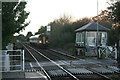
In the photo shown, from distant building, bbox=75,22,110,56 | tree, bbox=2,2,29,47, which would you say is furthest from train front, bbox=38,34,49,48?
tree, bbox=2,2,29,47

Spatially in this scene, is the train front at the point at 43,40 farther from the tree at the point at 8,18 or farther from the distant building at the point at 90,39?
the tree at the point at 8,18

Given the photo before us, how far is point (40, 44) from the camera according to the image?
52.9m

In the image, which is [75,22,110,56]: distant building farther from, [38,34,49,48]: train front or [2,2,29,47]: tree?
[2,2,29,47]: tree

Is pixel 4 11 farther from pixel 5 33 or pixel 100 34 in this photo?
pixel 100 34

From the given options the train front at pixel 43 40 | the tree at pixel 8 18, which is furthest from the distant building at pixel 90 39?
the tree at pixel 8 18

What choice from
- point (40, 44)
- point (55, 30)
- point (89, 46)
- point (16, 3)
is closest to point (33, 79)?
point (16, 3)

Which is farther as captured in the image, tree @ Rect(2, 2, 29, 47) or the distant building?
the distant building

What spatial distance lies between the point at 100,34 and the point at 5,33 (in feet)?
65.6

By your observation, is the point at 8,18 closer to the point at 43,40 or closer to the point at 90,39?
the point at 90,39

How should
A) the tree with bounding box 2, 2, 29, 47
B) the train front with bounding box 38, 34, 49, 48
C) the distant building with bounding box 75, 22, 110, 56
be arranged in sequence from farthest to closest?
1. the train front with bounding box 38, 34, 49, 48
2. the distant building with bounding box 75, 22, 110, 56
3. the tree with bounding box 2, 2, 29, 47

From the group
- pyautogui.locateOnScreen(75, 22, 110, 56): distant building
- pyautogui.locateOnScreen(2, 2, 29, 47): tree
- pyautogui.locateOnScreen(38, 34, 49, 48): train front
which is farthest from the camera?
pyautogui.locateOnScreen(38, 34, 49, 48): train front

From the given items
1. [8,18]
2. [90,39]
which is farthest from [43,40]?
[8,18]

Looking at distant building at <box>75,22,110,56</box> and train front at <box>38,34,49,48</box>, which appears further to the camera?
train front at <box>38,34,49,48</box>

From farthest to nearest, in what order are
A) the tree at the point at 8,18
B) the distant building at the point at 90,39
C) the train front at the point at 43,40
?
the train front at the point at 43,40, the distant building at the point at 90,39, the tree at the point at 8,18
